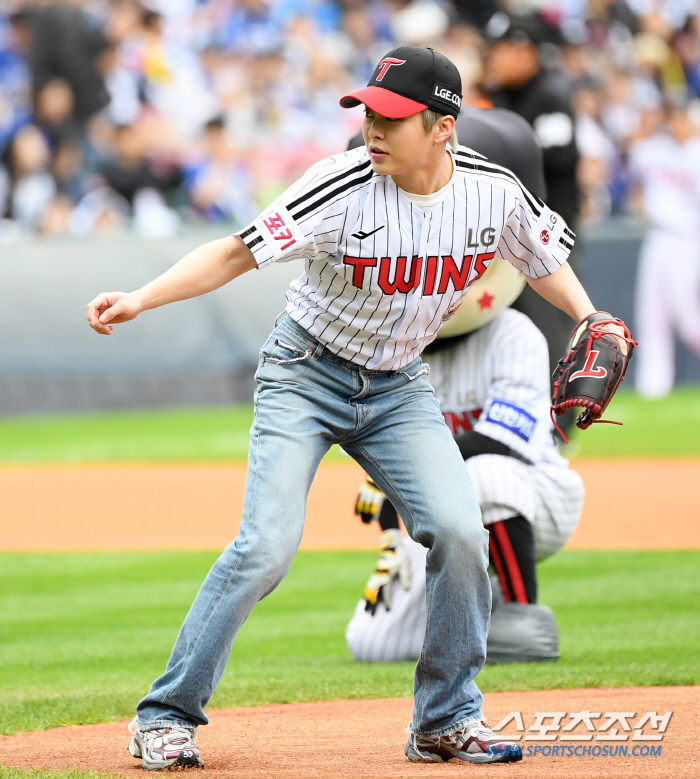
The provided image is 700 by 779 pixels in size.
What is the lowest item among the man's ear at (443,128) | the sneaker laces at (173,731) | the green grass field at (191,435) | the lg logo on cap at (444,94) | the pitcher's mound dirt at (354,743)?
the green grass field at (191,435)

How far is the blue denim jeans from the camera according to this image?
12.2 ft

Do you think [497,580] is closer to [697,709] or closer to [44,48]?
[697,709]

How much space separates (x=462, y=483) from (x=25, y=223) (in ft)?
41.0

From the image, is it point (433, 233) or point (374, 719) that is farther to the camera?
point (374, 719)

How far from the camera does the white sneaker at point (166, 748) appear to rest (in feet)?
12.0

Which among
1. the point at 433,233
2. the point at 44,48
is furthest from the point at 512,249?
the point at 44,48

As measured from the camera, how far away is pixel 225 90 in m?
18.1

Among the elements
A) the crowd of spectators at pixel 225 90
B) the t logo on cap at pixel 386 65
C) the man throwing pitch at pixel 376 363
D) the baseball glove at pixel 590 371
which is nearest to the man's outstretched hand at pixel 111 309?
the man throwing pitch at pixel 376 363

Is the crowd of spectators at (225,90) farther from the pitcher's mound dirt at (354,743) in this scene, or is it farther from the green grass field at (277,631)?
the pitcher's mound dirt at (354,743)

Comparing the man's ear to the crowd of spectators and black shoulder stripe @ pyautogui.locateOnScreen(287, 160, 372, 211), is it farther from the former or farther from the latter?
the crowd of spectators

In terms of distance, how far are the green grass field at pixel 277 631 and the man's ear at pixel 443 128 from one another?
2.13 meters

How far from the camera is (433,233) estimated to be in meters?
3.80

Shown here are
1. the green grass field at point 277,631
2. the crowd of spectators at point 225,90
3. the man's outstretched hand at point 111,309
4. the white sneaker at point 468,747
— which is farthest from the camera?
the crowd of spectators at point 225,90

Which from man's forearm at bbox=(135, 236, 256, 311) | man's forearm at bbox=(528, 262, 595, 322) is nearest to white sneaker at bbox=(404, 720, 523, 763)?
man's forearm at bbox=(528, 262, 595, 322)
